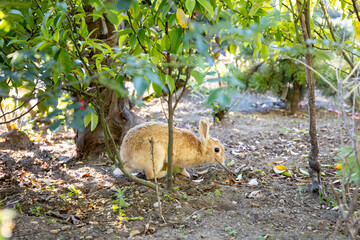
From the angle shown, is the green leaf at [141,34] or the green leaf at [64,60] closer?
the green leaf at [64,60]

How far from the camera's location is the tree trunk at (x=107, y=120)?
4.16 m

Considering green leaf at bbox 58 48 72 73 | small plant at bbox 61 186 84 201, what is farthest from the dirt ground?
green leaf at bbox 58 48 72 73

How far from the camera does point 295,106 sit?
7.38 meters

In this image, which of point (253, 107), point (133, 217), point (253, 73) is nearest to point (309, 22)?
point (133, 217)

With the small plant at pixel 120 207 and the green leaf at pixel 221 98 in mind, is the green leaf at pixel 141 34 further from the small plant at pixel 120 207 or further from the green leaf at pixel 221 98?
the small plant at pixel 120 207

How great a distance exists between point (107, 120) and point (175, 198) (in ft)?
5.72

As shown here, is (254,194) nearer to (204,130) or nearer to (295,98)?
(204,130)

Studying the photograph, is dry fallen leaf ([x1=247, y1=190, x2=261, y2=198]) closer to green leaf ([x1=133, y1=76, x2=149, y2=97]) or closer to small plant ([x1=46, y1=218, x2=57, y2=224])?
small plant ([x1=46, y1=218, x2=57, y2=224])

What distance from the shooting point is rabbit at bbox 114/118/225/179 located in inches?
144

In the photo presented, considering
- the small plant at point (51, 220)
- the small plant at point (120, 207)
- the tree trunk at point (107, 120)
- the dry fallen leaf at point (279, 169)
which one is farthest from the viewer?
the tree trunk at point (107, 120)

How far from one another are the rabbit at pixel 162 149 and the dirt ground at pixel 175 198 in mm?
189

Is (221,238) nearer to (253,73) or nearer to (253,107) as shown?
(253,73)

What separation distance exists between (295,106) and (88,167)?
4.94m

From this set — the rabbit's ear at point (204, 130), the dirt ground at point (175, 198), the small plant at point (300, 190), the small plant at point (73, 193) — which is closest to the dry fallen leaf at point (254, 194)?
the dirt ground at point (175, 198)
